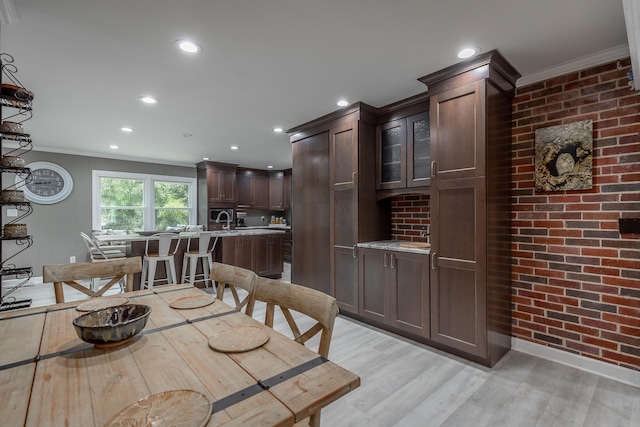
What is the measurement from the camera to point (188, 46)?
6.88ft

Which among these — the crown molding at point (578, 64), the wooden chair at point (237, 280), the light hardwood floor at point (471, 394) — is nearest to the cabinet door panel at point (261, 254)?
the light hardwood floor at point (471, 394)

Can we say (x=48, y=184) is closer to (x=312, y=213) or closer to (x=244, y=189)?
(x=244, y=189)

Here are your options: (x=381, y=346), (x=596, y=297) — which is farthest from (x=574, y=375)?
(x=381, y=346)

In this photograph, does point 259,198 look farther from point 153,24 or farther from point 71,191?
point 153,24

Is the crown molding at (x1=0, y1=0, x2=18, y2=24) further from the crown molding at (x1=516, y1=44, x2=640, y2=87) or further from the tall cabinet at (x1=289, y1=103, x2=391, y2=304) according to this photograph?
the crown molding at (x1=516, y1=44, x2=640, y2=87)

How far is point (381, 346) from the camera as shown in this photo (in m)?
2.72

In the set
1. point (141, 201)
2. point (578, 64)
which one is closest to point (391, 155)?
point (578, 64)

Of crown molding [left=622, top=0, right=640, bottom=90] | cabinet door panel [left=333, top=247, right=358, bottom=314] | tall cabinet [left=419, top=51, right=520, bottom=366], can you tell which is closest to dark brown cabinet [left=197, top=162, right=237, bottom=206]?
cabinet door panel [left=333, top=247, right=358, bottom=314]

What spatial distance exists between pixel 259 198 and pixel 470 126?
19.5 ft

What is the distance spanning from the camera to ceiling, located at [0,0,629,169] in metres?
1.73

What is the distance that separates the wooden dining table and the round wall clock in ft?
17.3

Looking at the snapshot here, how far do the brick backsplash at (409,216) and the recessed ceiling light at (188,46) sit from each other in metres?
2.51

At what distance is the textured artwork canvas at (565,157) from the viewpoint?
224 centimetres

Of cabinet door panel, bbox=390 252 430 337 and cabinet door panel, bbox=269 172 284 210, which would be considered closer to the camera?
cabinet door panel, bbox=390 252 430 337
